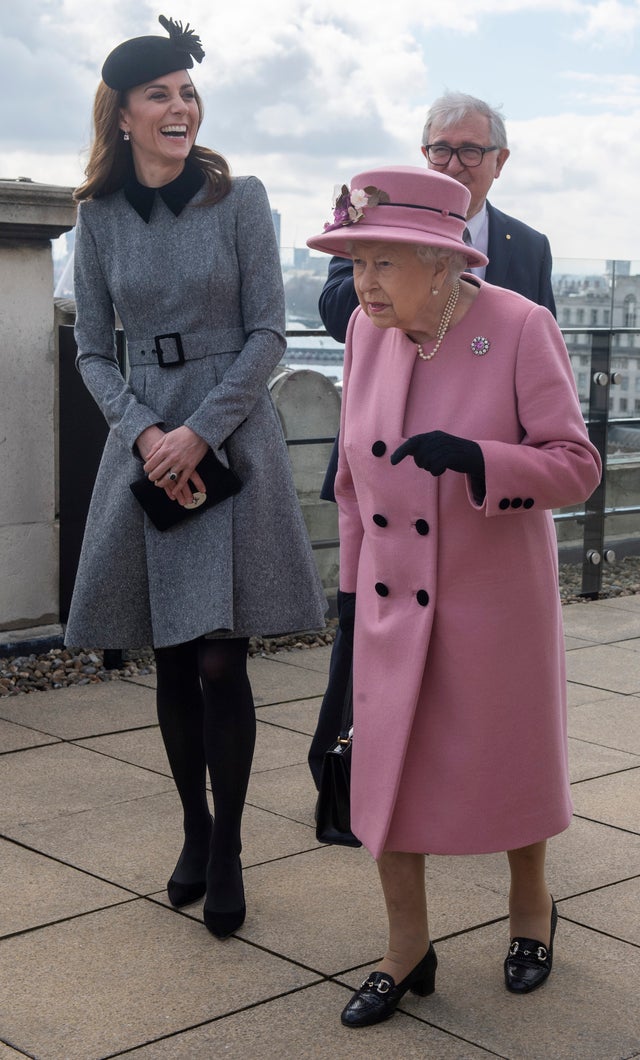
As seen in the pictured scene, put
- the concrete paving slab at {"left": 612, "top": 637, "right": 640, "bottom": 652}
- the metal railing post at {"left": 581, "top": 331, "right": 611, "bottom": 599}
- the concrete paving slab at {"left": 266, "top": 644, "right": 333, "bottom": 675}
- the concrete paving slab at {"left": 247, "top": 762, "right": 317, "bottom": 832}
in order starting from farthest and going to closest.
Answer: the metal railing post at {"left": 581, "top": 331, "right": 611, "bottom": 599}
the concrete paving slab at {"left": 612, "top": 637, "right": 640, "bottom": 652}
the concrete paving slab at {"left": 266, "top": 644, "right": 333, "bottom": 675}
the concrete paving slab at {"left": 247, "top": 762, "right": 317, "bottom": 832}

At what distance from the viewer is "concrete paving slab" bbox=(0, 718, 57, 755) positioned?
5105mm

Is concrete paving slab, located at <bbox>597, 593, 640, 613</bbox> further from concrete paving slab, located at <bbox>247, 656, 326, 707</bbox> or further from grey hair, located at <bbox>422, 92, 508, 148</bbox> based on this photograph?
grey hair, located at <bbox>422, 92, 508, 148</bbox>

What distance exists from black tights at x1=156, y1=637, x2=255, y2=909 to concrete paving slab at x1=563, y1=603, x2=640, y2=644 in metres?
3.77

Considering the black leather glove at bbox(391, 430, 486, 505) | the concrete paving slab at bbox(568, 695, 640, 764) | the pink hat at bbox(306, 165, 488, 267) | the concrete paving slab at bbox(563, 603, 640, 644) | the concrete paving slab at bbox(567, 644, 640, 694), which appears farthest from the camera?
the concrete paving slab at bbox(563, 603, 640, 644)

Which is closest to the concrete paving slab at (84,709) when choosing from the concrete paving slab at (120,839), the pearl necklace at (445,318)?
the concrete paving slab at (120,839)

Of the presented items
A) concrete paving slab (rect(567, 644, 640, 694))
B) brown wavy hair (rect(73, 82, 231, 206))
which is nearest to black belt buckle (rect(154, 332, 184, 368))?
brown wavy hair (rect(73, 82, 231, 206))

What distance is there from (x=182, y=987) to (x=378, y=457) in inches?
49.2

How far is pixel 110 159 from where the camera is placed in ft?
12.1

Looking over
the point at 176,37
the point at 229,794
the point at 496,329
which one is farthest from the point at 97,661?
the point at 496,329

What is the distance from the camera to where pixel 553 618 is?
3.12 m

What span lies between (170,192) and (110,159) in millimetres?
194

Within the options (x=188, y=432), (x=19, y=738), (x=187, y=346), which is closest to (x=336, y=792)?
(x=188, y=432)

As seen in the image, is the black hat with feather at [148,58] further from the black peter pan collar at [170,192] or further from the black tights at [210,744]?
the black tights at [210,744]

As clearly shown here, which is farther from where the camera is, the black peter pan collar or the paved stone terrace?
the black peter pan collar
